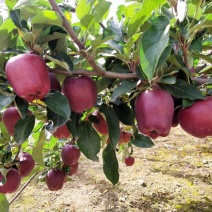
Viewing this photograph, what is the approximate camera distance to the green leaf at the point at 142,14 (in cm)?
55

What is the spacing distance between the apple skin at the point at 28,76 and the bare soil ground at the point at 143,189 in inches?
60.9

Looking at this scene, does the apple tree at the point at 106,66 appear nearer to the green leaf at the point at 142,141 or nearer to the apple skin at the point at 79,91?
the apple skin at the point at 79,91

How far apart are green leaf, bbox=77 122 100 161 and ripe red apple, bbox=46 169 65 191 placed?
0.60 meters

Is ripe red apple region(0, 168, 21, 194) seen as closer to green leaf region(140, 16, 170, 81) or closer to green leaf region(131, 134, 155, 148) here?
green leaf region(131, 134, 155, 148)

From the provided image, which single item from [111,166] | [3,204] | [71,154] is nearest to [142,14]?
[111,166]

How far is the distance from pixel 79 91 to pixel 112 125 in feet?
0.45

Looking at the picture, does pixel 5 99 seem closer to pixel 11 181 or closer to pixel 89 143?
pixel 89 143

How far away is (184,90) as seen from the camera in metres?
A: 0.64

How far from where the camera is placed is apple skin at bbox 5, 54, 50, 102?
54cm

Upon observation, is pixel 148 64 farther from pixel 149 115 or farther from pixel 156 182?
pixel 156 182

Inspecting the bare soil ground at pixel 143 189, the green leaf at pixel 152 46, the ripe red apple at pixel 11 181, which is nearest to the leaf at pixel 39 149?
the ripe red apple at pixel 11 181

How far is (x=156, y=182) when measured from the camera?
234 cm

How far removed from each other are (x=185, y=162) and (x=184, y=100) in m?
2.12

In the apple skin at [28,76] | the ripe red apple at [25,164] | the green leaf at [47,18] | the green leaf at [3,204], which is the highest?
the green leaf at [47,18]
